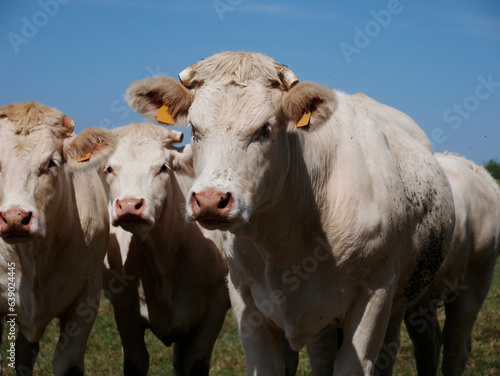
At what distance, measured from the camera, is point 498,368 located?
25.6 feet

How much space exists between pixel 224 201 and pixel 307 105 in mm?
880

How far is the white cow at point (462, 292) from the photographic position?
698cm

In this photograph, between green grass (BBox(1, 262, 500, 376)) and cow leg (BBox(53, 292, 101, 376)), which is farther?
green grass (BBox(1, 262, 500, 376))

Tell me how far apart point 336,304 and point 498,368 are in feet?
11.9

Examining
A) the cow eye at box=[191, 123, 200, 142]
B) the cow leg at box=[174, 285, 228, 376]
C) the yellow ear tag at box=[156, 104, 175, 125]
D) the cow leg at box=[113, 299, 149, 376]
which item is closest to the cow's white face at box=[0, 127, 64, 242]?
the yellow ear tag at box=[156, 104, 175, 125]

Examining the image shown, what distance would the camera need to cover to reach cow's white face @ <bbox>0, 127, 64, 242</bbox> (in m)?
5.00

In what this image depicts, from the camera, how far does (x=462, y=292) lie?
7148mm

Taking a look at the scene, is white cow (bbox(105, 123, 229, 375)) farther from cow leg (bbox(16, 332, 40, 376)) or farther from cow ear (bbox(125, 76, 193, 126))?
cow ear (bbox(125, 76, 193, 126))

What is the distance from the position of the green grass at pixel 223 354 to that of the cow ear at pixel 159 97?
402 cm

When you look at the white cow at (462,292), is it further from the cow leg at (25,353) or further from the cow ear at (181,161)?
the cow leg at (25,353)

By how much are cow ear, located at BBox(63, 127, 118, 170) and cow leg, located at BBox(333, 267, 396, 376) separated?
84.9 inches

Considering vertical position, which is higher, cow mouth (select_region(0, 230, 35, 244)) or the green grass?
cow mouth (select_region(0, 230, 35, 244))

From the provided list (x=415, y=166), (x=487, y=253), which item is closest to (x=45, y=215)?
(x=415, y=166)

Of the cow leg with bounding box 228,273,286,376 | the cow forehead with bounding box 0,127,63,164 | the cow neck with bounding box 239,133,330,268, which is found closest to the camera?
the cow neck with bounding box 239,133,330,268
